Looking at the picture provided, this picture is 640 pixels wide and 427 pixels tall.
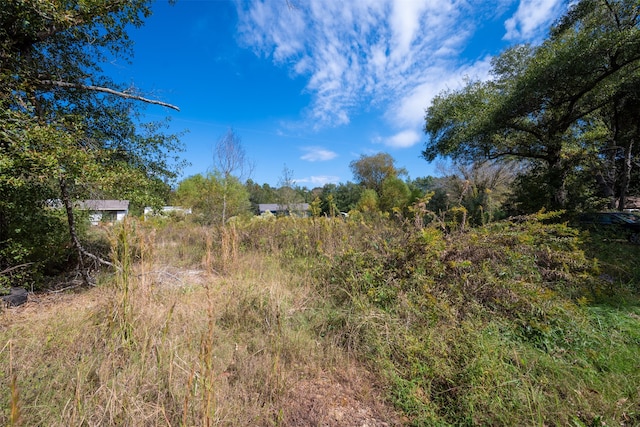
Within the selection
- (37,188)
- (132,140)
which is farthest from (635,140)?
(37,188)

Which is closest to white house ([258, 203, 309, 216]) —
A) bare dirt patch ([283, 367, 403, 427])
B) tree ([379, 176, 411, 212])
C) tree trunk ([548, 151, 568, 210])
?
bare dirt patch ([283, 367, 403, 427])

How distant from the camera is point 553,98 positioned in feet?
25.7

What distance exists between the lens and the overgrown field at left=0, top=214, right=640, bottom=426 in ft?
4.76

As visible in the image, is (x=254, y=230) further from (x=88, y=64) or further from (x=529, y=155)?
(x=529, y=155)

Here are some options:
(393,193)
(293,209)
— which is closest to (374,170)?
(393,193)

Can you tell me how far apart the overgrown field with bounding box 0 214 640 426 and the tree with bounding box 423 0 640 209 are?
6203 mm

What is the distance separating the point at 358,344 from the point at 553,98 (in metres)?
10.3

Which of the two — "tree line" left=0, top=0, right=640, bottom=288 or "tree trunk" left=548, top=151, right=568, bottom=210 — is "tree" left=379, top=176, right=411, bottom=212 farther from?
"tree trunk" left=548, top=151, right=568, bottom=210

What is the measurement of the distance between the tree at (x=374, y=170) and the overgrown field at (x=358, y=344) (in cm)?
2846

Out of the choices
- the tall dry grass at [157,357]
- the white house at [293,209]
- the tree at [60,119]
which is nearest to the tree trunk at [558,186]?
the white house at [293,209]

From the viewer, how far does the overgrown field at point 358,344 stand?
57.1 inches

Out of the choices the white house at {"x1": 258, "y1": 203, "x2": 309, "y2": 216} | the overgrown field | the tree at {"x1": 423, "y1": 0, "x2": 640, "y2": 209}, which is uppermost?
the tree at {"x1": 423, "y1": 0, "x2": 640, "y2": 209}

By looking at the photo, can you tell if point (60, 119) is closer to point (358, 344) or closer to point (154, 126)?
point (154, 126)

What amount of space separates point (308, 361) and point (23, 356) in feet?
7.02
